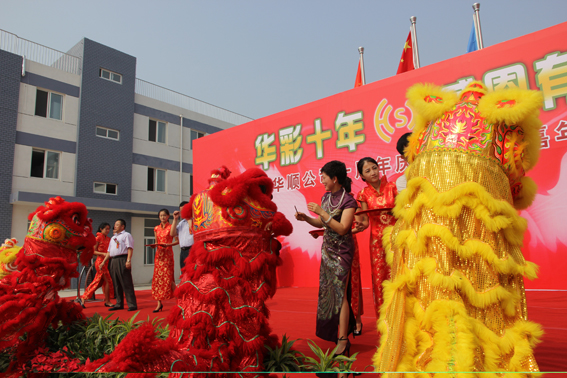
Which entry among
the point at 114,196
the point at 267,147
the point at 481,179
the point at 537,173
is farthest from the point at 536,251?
the point at 114,196

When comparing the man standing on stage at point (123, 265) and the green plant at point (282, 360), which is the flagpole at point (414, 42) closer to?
A: the man standing on stage at point (123, 265)

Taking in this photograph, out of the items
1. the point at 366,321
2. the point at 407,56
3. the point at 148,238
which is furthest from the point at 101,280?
the point at 407,56

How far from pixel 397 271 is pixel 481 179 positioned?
16.5 inches

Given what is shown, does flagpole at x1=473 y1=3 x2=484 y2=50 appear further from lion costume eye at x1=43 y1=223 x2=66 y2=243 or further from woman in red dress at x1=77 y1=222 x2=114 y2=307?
woman in red dress at x1=77 y1=222 x2=114 y2=307

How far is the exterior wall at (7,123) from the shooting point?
9.55m

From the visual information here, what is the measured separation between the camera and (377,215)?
296 cm

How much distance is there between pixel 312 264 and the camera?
717 cm

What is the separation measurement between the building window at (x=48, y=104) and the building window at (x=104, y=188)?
2256mm

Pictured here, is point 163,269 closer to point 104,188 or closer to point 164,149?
point 104,188

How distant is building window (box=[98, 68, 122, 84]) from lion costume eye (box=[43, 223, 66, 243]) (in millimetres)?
10858

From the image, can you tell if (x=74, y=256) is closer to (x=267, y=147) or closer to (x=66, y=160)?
(x=267, y=147)

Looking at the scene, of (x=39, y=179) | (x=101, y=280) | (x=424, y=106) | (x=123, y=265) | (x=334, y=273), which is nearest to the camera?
(x=424, y=106)

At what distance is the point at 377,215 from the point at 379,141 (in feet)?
12.0

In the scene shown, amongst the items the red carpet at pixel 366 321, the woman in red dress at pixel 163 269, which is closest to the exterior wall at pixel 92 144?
the red carpet at pixel 366 321
